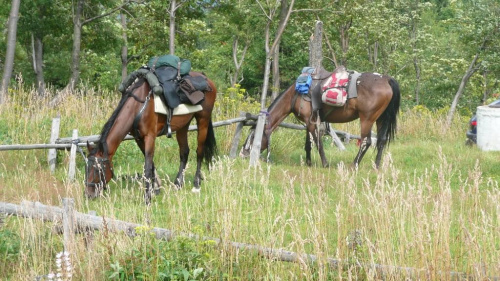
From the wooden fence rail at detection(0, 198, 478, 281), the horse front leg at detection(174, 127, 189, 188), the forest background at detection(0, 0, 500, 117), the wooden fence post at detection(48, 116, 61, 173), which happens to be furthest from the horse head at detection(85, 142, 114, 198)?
the forest background at detection(0, 0, 500, 117)

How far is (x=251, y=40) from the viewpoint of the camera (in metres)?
33.5

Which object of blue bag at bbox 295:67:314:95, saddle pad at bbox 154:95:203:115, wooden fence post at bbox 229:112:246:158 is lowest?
wooden fence post at bbox 229:112:246:158

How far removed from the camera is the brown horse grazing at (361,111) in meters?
11.3

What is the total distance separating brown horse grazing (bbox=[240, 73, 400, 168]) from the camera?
11320mm

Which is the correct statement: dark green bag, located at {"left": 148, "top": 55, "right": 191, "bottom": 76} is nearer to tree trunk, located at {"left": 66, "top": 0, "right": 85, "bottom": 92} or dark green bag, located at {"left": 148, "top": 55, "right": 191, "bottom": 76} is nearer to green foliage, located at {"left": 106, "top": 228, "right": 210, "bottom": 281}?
green foliage, located at {"left": 106, "top": 228, "right": 210, "bottom": 281}

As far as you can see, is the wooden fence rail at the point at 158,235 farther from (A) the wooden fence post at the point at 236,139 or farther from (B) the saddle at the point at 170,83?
(A) the wooden fence post at the point at 236,139

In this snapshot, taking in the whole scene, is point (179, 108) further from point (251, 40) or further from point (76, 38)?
point (251, 40)

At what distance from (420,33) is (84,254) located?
29117mm

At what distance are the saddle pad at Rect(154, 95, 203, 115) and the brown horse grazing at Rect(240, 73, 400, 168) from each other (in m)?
2.68

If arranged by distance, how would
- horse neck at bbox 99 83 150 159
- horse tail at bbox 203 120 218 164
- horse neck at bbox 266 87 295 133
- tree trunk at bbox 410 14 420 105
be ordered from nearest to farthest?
horse neck at bbox 99 83 150 159 → horse tail at bbox 203 120 218 164 → horse neck at bbox 266 87 295 133 → tree trunk at bbox 410 14 420 105

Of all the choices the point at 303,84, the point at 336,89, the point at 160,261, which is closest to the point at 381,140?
the point at 336,89

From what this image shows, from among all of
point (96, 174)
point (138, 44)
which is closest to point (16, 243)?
point (96, 174)

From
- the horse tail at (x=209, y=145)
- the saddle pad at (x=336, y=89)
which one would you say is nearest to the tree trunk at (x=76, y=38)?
the saddle pad at (x=336, y=89)

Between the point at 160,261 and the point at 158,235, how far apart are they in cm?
28
